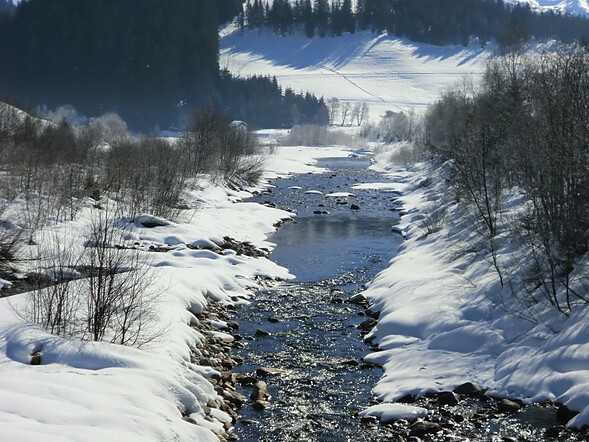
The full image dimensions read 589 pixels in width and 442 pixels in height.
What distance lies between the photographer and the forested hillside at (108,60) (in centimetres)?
13525

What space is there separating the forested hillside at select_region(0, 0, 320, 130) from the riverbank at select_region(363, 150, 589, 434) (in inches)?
4592

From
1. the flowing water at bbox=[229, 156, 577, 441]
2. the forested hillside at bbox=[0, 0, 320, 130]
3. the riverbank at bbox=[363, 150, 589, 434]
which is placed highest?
the forested hillside at bbox=[0, 0, 320, 130]

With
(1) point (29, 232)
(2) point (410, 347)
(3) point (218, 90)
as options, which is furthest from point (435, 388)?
(3) point (218, 90)

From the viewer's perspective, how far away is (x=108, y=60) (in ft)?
461

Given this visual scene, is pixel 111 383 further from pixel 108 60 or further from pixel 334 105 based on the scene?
pixel 334 105

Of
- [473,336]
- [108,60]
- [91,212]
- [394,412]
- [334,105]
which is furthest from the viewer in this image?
[334,105]

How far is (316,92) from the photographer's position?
185 meters

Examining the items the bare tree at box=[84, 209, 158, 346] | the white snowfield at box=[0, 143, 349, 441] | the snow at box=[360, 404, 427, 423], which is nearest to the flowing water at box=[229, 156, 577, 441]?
the snow at box=[360, 404, 427, 423]

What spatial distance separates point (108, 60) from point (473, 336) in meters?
140

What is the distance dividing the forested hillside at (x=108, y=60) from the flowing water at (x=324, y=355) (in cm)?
10777

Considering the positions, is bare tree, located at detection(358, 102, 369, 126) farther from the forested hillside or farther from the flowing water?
the flowing water

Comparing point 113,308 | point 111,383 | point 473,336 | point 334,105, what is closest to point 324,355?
point 473,336

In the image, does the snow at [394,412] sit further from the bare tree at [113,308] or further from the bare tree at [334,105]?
the bare tree at [334,105]

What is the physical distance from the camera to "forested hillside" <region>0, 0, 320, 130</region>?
444ft
